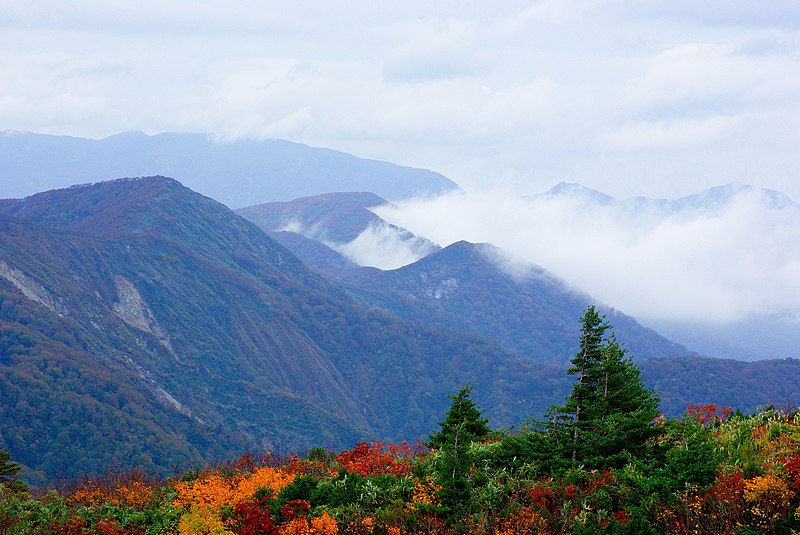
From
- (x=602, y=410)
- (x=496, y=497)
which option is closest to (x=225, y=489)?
(x=496, y=497)

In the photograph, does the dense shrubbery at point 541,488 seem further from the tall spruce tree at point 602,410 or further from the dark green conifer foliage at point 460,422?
the dark green conifer foliage at point 460,422

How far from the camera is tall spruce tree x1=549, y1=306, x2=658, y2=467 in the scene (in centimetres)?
2292

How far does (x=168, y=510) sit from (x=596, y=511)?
12.8 meters

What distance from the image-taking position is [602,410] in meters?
24.1

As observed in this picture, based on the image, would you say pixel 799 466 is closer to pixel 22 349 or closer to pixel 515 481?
pixel 515 481

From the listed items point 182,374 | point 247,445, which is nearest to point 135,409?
point 247,445

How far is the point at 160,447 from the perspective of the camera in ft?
422

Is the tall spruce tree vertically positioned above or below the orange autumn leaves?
above

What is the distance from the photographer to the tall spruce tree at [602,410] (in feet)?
75.2

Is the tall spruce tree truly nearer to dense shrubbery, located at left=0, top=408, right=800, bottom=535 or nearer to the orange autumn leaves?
dense shrubbery, located at left=0, top=408, right=800, bottom=535

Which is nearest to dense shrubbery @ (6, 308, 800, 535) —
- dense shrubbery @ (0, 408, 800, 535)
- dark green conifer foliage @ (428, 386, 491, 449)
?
dense shrubbery @ (0, 408, 800, 535)

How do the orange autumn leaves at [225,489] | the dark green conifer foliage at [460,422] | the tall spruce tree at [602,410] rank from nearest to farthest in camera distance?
the orange autumn leaves at [225,489] → the tall spruce tree at [602,410] → the dark green conifer foliage at [460,422]

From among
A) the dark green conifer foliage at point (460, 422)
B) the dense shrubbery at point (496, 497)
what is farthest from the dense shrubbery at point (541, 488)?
the dark green conifer foliage at point (460, 422)

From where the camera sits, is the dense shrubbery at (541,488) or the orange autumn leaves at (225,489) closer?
the dense shrubbery at (541,488)
